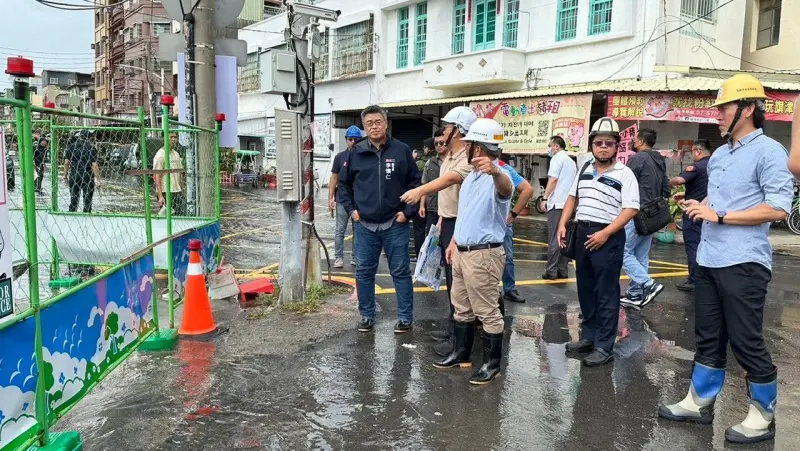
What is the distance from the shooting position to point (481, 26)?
58.8ft

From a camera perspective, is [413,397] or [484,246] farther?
[484,246]

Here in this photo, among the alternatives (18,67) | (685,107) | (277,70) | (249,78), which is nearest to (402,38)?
(685,107)

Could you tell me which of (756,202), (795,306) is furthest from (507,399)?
(795,306)

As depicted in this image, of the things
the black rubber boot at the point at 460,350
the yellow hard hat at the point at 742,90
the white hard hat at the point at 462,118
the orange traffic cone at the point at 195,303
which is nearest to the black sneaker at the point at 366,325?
the black rubber boot at the point at 460,350

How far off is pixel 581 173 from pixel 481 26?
1431 centimetres

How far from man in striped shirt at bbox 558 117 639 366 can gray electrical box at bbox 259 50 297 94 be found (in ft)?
9.81

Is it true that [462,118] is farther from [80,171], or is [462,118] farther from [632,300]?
[80,171]

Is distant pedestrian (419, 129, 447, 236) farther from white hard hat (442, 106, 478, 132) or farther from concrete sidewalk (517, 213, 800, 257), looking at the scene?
concrete sidewalk (517, 213, 800, 257)

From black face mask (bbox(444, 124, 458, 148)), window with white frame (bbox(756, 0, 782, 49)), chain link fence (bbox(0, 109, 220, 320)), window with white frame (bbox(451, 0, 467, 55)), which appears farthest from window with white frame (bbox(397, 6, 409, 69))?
black face mask (bbox(444, 124, 458, 148))

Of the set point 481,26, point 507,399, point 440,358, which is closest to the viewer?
point 507,399

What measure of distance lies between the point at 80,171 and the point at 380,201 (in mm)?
5761

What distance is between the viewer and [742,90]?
129 inches

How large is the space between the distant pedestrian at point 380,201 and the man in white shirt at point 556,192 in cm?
246

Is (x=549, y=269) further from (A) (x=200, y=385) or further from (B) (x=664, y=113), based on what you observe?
(B) (x=664, y=113)
